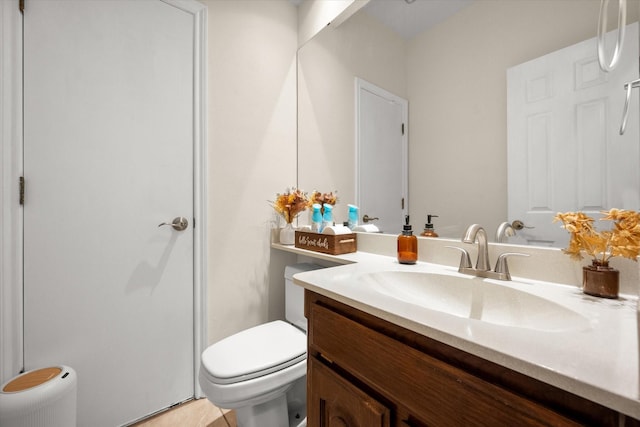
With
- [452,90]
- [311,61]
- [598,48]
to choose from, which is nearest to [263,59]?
[311,61]

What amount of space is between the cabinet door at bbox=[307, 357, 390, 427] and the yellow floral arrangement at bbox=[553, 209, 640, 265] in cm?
61

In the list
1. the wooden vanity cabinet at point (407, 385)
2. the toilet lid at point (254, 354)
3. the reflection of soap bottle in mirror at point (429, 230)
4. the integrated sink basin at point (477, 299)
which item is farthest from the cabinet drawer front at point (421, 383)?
the reflection of soap bottle in mirror at point (429, 230)

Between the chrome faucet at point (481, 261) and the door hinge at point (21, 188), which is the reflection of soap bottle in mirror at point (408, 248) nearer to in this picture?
the chrome faucet at point (481, 261)

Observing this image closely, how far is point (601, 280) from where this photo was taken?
0.65 metres

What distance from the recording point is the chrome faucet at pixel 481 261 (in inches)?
32.0

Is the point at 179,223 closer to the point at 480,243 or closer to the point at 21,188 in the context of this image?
the point at 21,188

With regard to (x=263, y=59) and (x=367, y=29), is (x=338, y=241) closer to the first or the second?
(x=367, y=29)

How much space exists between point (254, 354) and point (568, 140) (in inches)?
49.1

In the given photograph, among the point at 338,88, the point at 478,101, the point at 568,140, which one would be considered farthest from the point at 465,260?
the point at 338,88

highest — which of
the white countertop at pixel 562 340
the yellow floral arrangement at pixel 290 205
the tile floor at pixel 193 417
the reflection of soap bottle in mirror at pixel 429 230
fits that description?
the yellow floral arrangement at pixel 290 205

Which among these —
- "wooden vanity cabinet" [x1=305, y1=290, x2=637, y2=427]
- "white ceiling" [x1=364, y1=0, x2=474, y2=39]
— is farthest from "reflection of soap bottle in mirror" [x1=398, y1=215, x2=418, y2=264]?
"white ceiling" [x1=364, y1=0, x2=474, y2=39]

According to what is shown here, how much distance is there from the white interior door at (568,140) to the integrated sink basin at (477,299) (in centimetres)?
23

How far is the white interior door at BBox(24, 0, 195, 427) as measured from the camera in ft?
3.55

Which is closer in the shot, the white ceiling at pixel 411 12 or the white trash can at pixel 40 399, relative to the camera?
the white trash can at pixel 40 399
